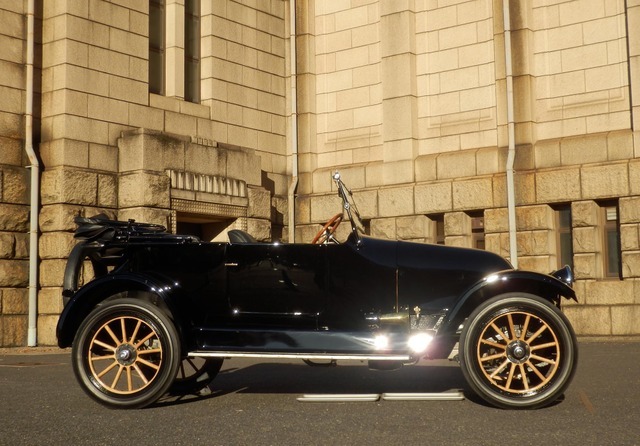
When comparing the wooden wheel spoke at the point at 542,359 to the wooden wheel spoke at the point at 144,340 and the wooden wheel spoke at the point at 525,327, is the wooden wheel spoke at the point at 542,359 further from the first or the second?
the wooden wheel spoke at the point at 144,340

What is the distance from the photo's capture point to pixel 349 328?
6008 mm

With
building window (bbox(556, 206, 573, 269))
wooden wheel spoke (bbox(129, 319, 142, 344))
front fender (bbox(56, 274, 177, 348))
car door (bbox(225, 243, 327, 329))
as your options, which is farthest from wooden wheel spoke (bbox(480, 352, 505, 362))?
building window (bbox(556, 206, 573, 269))

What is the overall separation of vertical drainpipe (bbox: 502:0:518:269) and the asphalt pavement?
7.27 m

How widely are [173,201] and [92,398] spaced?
28.4 ft

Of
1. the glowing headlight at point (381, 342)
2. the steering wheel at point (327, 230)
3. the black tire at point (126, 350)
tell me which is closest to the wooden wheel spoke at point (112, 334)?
the black tire at point (126, 350)

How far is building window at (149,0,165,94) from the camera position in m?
16.0

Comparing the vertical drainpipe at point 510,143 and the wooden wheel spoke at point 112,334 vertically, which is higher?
the vertical drainpipe at point 510,143

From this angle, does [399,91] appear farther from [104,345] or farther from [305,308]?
[104,345]

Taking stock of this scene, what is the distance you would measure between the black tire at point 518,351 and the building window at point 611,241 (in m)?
9.55

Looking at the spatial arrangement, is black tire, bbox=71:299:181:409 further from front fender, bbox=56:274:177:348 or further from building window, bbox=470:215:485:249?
building window, bbox=470:215:485:249

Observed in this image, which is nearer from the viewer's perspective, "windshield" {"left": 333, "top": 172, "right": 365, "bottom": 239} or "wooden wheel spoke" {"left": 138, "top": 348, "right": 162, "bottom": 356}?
"wooden wheel spoke" {"left": 138, "top": 348, "right": 162, "bottom": 356}

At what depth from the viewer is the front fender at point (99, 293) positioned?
20.1ft

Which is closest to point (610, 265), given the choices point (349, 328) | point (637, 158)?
point (637, 158)

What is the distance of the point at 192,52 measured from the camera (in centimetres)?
1667
